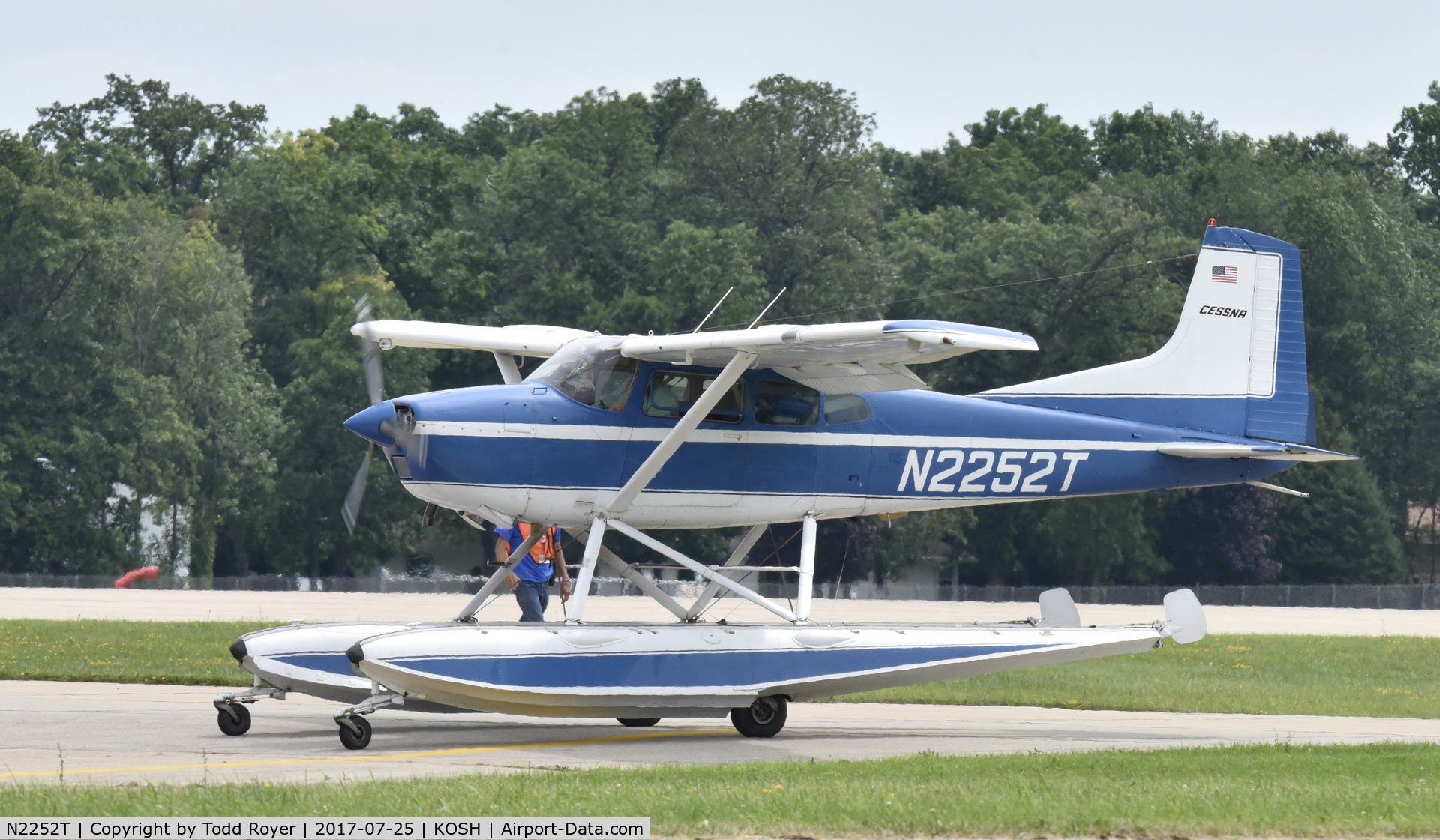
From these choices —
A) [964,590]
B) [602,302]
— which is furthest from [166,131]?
[964,590]

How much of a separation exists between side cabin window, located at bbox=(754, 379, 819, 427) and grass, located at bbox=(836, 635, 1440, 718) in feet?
15.0

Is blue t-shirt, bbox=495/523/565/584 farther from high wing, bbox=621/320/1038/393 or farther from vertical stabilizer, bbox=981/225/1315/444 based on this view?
vertical stabilizer, bbox=981/225/1315/444

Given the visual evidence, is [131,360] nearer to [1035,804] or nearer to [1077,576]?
[1077,576]

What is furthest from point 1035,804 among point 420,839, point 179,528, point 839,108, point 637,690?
point 839,108

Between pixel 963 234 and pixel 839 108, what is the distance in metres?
9.76

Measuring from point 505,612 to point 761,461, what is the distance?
78.0 ft

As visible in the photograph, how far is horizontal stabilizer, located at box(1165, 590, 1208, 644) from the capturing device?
15805mm

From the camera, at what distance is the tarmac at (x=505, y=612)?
118 feet

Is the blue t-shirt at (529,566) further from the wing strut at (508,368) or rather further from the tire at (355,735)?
the tire at (355,735)

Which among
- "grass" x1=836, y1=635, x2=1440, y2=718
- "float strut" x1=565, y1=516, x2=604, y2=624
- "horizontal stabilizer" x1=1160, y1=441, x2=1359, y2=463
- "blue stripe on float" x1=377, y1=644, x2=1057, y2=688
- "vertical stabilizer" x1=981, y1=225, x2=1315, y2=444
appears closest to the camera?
"blue stripe on float" x1=377, y1=644, x2=1057, y2=688

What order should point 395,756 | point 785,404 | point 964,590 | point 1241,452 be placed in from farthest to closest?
point 964,590
point 1241,452
point 785,404
point 395,756

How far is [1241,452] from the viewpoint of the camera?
16.8 m

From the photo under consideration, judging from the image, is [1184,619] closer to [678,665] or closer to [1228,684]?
[678,665]

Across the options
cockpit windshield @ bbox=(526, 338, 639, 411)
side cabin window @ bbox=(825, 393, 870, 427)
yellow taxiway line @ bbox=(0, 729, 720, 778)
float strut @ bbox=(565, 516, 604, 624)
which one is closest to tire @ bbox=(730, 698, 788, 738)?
yellow taxiway line @ bbox=(0, 729, 720, 778)
